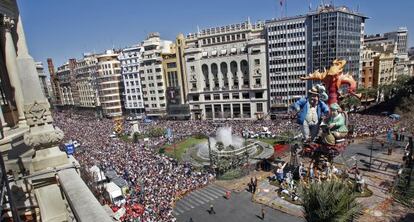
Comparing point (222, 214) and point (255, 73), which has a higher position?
point (255, 73)

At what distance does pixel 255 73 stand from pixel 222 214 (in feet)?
149

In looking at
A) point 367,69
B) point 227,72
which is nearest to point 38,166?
point 227,72

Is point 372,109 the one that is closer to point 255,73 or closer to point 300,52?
point 300,52

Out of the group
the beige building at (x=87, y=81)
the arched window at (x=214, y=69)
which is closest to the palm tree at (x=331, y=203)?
the arched window at (x=214, y=69)

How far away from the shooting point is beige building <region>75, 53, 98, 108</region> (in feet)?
315

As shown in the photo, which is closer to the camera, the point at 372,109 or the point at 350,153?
the point at 350,153

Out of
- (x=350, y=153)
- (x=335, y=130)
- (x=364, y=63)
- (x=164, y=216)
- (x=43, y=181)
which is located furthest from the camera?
(x=364, y=63)

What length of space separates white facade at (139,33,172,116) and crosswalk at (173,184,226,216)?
51051 mm

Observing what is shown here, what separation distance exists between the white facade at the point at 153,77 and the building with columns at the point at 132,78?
3203 mm

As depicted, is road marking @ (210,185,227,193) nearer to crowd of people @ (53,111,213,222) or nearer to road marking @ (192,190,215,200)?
crowd of people @ (53,111,213,222)

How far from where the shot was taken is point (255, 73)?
6550 cm

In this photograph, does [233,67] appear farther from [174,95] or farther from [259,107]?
[174,95]

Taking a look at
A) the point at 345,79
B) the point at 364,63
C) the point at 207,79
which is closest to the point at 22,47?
Result: the point at 345,79

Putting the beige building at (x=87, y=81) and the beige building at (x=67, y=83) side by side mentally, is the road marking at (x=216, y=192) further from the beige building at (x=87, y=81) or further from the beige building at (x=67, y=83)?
the beige building at (x=67, y=83)
